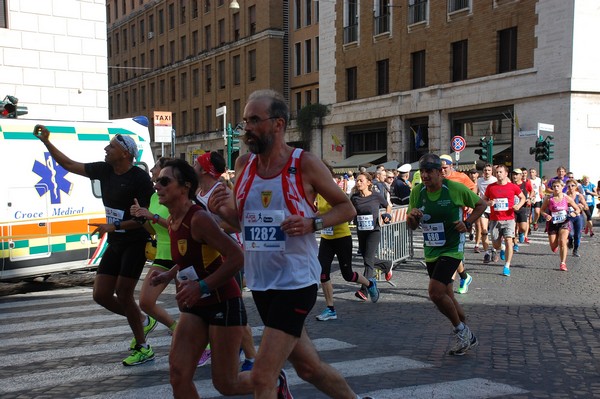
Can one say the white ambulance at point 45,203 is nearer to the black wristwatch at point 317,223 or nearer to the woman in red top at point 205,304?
the woman in red top at point 205,304

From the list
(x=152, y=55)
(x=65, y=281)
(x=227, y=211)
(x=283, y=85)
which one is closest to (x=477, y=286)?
(x=65, y=281)

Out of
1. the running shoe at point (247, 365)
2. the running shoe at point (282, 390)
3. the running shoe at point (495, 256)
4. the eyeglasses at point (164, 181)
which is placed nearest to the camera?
the running shoe at point (282, 390)

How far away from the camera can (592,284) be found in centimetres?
1100

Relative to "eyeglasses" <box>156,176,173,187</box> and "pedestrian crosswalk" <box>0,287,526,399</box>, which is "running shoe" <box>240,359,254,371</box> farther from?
"eyeglasses" <box>156,176,173,187</box>

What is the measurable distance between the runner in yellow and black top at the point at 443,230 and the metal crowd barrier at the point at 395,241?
16.9 feet

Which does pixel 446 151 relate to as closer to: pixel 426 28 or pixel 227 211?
pixel 426 28

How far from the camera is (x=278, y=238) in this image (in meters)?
3.85

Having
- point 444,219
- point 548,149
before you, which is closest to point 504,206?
point 444,219

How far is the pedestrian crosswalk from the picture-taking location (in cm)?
526

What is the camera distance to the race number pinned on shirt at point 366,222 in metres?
9.73

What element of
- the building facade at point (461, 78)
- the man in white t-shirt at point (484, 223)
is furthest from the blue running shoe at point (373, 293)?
the building facade at point (461, 78)

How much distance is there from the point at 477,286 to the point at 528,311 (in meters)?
2.18

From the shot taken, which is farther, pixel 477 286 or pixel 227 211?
pixel 477 286

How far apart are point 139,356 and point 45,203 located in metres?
4.87
